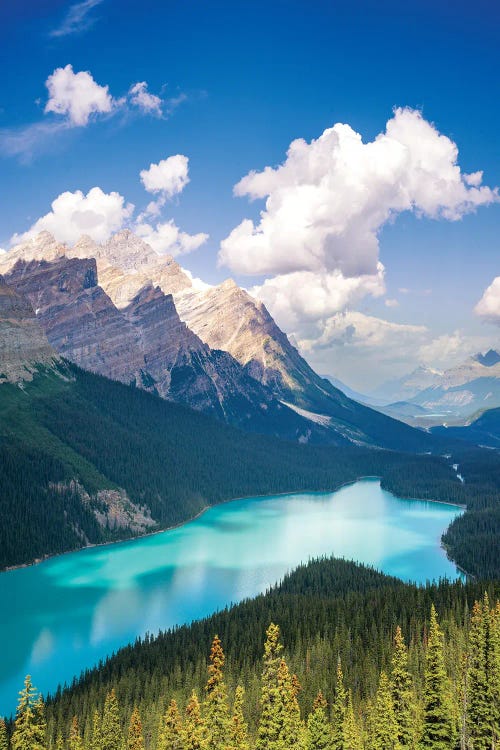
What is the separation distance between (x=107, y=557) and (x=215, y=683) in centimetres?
14993

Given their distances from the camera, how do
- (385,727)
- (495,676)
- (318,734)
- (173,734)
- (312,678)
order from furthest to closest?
(312,678), (495,676), (385,727), (318,734), (173,734)

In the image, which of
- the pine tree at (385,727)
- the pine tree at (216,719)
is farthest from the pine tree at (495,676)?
the pine tree at (216,719)

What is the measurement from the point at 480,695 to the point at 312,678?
2915 centimetres

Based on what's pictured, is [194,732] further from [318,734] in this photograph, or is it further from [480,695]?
Result: [480,695]

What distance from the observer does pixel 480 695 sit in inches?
2226

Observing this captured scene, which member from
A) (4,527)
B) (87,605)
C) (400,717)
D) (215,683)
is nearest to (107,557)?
(4,527)

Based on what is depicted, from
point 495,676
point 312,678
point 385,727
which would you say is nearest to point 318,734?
point 385,727

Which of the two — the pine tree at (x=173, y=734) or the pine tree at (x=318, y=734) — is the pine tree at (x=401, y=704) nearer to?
the pine tree at (x=318, y=734)

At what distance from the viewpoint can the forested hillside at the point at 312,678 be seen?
119 feet

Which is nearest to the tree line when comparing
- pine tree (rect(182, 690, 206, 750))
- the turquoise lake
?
pine tree (rect(182, 690, 206, 750))

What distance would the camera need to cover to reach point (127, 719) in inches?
2835

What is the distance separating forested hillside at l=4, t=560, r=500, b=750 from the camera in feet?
119

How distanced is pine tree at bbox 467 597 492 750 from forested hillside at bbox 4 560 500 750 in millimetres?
117

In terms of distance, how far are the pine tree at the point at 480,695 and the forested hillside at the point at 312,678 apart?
0.12 meters
